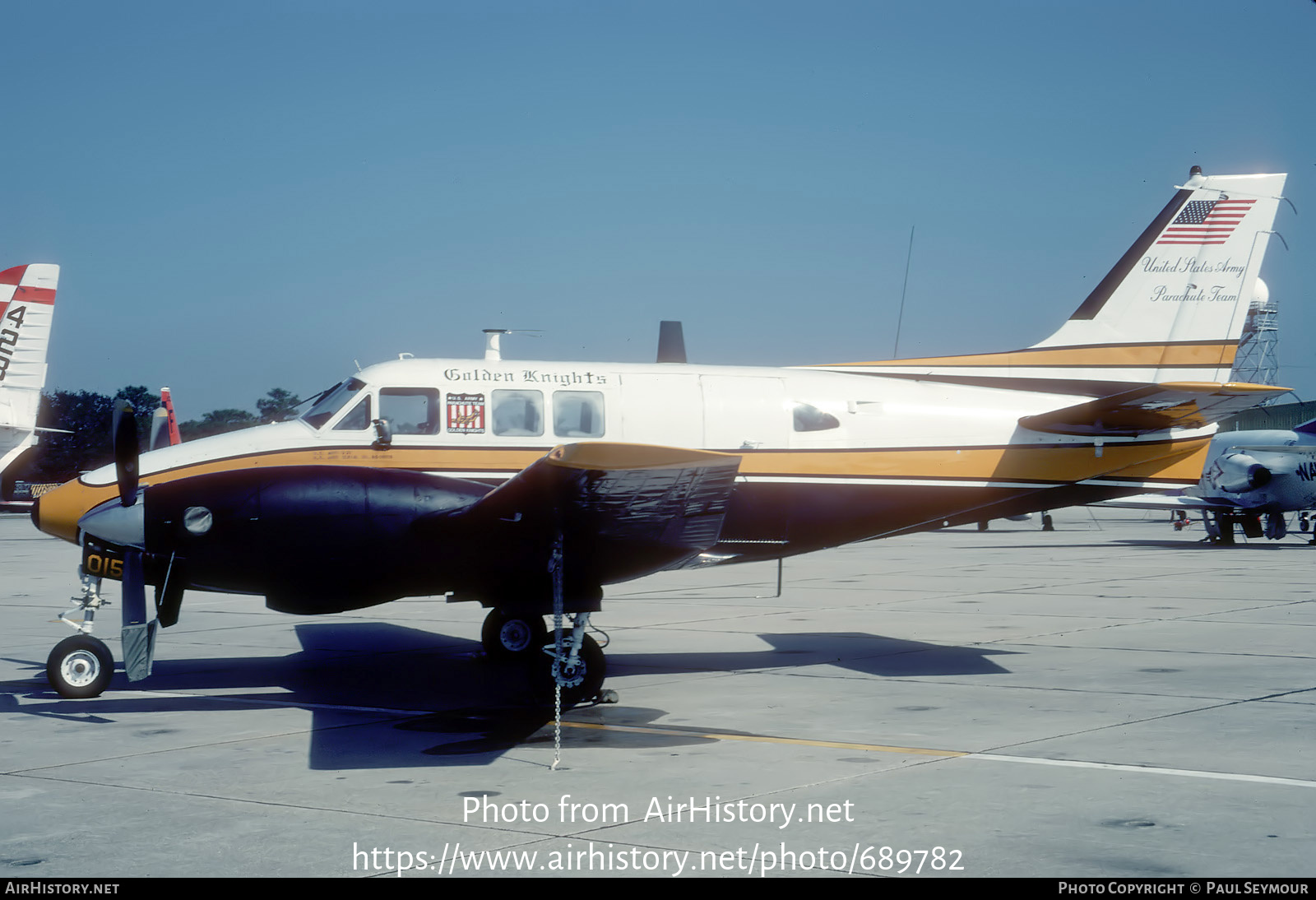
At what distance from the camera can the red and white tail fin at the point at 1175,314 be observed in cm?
1334

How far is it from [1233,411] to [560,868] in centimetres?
946

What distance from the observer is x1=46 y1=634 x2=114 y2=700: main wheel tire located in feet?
32.6

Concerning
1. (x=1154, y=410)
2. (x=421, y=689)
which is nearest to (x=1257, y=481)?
(x=1154, y=410)

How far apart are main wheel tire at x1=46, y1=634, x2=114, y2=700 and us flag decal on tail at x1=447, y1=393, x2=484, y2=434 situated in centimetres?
384

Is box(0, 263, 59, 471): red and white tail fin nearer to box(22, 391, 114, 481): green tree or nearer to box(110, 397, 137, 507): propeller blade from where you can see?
box(110, 397, 137, 507): propeller blade

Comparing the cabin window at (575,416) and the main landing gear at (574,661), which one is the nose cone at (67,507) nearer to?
the main landing gear at (574,661)

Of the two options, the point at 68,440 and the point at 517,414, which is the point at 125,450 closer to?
the point at 517,414

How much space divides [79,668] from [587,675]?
446 cm

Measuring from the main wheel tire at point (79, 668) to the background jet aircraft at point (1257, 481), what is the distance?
3246 cm

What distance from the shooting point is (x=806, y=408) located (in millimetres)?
12383

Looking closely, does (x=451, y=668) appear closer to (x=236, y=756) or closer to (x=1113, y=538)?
(x=236, y=756)

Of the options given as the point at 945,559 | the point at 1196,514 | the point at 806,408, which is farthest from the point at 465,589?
the point at 1196,514

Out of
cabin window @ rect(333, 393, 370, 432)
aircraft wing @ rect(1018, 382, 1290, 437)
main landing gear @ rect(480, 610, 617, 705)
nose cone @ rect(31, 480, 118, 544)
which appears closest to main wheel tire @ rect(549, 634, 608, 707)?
main landing gear @ rect(480, 610, 617, 705)

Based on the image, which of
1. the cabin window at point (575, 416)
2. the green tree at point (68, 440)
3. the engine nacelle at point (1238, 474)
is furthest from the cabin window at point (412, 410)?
the green tree at point (68, 440)
